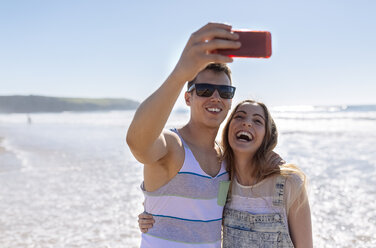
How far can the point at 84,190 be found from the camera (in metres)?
9.01

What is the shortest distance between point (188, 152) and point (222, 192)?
428 millimetres

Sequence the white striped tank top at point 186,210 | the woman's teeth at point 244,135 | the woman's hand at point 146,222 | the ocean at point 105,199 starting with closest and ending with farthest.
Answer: the white striped tank top at point 186,210 < the woman's hand at point 146,222 < the woman's teeth at point 244,135 < the ocean at point 105,199

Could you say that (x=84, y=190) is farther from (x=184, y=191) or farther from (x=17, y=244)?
(x=184, y=191)

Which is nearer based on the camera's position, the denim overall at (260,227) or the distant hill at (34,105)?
the denim overall at (260,227)

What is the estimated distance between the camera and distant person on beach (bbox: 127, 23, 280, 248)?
1669 mm

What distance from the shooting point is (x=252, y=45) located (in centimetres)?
165

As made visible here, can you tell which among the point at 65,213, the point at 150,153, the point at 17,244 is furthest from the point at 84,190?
the point at 150,153

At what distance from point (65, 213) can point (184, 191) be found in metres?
5.53

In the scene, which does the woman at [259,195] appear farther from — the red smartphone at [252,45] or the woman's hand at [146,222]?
the red smartphone at [252,45]

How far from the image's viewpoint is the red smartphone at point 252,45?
163cm

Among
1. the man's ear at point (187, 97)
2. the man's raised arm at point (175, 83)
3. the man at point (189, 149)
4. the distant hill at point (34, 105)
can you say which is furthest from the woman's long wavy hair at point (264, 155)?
the distant hill at point (34, 105)

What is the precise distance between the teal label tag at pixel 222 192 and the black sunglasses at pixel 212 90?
70cm

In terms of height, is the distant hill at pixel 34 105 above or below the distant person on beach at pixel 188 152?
below

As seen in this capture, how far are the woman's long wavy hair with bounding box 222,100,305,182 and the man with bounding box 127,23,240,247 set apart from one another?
114 mm
